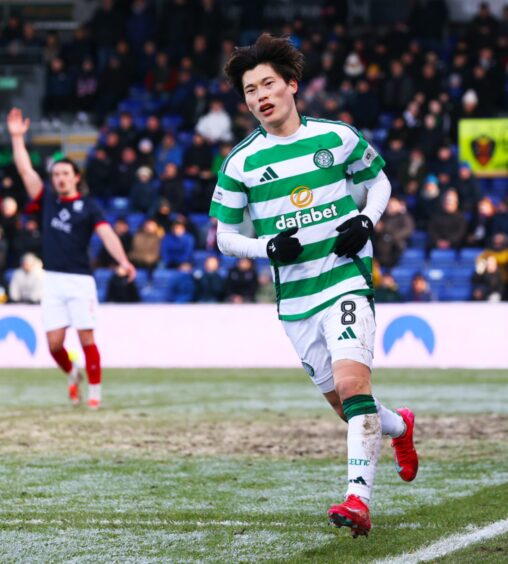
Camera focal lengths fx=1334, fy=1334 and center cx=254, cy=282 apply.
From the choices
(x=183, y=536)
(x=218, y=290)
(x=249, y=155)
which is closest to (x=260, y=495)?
(x=183, y=536)

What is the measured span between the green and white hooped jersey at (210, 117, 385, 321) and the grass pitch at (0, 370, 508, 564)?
1103mm

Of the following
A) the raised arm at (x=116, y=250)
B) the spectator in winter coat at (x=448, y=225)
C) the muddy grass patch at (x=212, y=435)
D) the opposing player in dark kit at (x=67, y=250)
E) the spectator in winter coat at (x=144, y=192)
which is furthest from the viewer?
the spectator in winter coat at (x=144, y=192)

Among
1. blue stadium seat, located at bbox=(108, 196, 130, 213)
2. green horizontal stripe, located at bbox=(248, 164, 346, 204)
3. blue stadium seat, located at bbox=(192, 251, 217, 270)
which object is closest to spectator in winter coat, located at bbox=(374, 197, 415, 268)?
blue stadium seat, located at bbox=(192, 251, 217, 270)

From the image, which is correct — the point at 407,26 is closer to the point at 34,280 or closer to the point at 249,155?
the point at 34,280

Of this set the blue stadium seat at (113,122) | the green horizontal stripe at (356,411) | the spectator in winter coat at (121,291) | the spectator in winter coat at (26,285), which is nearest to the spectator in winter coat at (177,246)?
the spectator in winter coat at (121,291)

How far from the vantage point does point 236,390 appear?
15.2m

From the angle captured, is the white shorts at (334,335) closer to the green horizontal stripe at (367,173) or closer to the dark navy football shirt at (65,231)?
the green horizontal stripe at (367,173)

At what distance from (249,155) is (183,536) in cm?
179

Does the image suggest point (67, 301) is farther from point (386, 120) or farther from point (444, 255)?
point (386, 120)

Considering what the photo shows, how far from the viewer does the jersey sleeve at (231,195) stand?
6.31 metres

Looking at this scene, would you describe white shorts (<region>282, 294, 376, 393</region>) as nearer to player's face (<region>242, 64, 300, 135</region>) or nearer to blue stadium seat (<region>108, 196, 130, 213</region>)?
player's face (<region>242, 64, 300, 135</region>)

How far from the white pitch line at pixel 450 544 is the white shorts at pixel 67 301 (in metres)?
6.74

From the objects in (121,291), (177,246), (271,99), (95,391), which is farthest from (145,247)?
(271,99)

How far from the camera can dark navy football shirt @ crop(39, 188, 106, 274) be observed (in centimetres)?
1223
